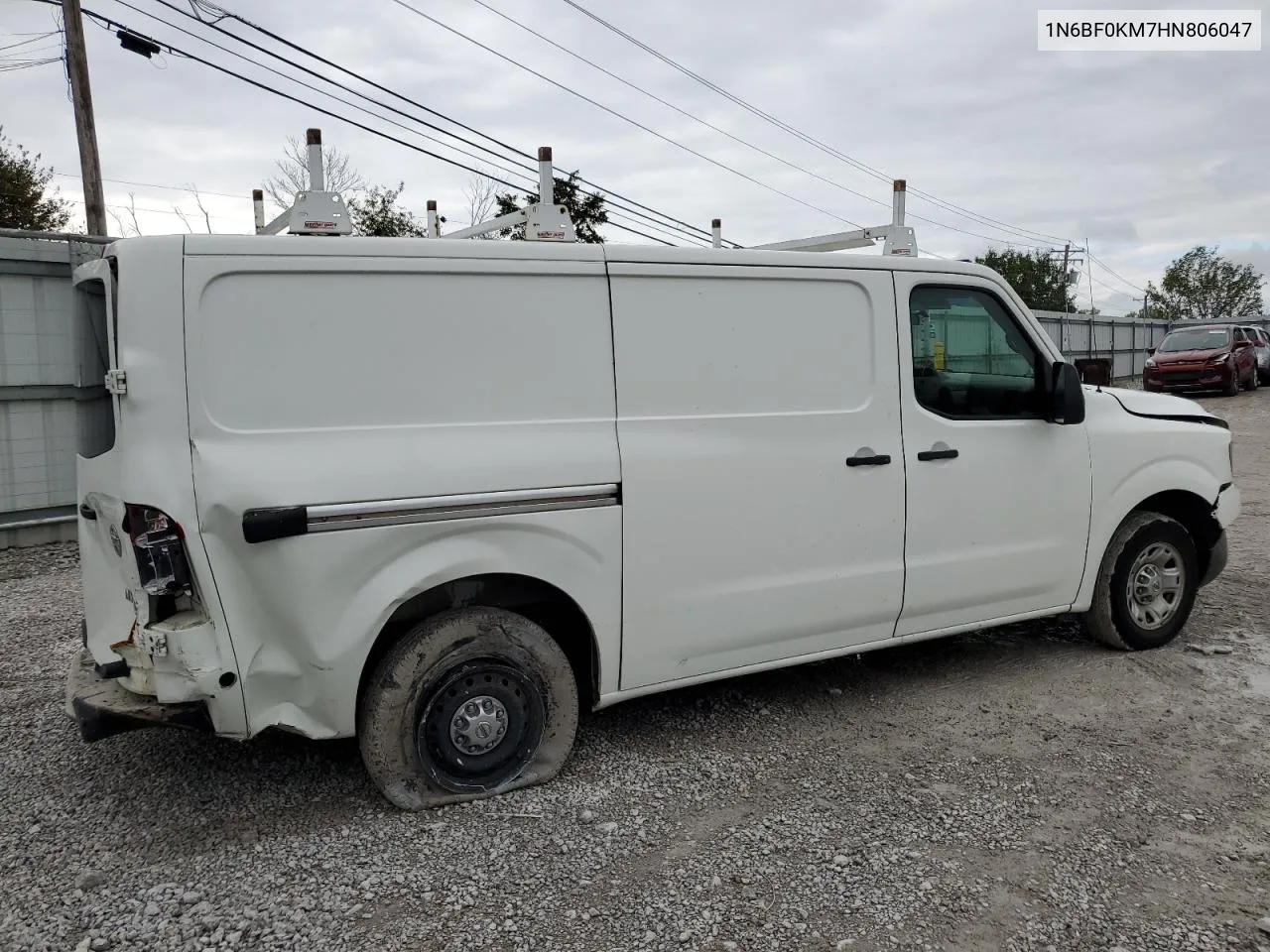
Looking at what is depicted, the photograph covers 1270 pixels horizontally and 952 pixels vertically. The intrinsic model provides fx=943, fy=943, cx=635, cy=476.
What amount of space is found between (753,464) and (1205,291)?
6821 centimetres

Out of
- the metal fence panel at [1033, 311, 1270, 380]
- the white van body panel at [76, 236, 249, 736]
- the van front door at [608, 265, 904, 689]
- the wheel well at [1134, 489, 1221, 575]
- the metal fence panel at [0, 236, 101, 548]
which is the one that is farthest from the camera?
the metal fence panel at [1033, 311, 1270, 380]

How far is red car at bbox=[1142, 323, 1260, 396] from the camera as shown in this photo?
21859mm

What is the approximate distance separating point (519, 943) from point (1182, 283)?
230 ft

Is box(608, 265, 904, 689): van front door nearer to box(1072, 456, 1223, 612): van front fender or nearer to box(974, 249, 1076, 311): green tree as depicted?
box(1072, 456, 1223, 612): van front fender

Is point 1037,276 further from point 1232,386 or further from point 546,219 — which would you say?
point 546,219

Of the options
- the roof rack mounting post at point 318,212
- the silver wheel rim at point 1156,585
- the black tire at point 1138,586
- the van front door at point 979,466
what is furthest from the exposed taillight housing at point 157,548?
the silver wheel rim at point 1156,585

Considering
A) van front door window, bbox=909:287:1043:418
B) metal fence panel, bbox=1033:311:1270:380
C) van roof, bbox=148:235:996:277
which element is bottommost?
van front door window, bbox=909:287:1043:418

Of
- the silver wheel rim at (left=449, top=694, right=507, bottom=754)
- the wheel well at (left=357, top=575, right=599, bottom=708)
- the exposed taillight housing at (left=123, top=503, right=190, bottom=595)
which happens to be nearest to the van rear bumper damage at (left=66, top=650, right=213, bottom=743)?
the exposed taillight housing at (left=123, top=503, right=190, bottom=595)

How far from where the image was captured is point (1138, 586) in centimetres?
501

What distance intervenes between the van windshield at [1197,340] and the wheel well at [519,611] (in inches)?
899

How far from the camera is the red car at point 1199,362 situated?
21859 mm

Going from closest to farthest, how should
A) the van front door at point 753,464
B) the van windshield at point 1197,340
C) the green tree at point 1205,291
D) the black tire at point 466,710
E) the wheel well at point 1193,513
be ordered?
1. the black tire at point 466,710
2. the van front door at point 753,464
3. the wheel well at point 1193,513
4. the van windshield at point 1197,340
5. the green tree at point 1205,291

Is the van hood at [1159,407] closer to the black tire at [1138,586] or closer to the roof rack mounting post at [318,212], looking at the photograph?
the black tire at [1138,586]

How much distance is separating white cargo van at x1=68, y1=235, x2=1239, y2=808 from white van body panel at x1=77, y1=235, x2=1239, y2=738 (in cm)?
1
